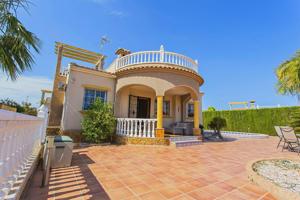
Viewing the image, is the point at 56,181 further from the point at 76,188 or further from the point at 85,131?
the point at 85,131

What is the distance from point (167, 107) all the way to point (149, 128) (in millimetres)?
5051

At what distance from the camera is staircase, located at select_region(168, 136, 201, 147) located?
7471 millimetres

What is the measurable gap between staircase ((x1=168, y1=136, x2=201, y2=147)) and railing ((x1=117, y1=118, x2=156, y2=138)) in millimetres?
1163

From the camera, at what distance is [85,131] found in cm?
742

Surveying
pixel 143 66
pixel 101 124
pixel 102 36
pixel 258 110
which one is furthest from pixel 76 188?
pixel 258 110

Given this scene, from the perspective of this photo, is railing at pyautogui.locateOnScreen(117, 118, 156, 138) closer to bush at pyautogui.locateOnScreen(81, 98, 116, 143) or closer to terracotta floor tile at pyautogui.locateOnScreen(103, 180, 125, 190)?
bush at pyautogui.locateOnScreen(81, 98, 116, 143)

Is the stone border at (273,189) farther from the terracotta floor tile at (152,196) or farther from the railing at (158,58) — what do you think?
the railing at (158,58)

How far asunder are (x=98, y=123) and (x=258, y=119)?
1597 cm

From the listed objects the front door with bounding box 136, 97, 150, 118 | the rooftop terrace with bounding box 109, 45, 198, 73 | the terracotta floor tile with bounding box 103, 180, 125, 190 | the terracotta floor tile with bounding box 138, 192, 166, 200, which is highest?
the rooftop terrace with bounding box 109, 45, 198, 73

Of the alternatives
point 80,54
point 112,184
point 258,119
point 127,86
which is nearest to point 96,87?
point 127,86

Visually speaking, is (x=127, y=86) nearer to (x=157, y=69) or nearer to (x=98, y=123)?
(x=157, y=69)

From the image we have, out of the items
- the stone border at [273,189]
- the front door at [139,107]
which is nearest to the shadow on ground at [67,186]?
the stone border at [273,189]

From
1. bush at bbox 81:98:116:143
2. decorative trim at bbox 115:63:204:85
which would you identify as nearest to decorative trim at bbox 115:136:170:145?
bush at bbox 81:98:116:143

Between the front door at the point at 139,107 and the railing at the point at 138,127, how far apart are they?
2.20m
